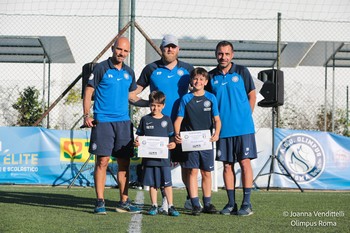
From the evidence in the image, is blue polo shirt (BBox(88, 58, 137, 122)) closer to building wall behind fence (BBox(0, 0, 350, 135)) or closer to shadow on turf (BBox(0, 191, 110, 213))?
shadow on turf (BBox(0, 191, 110, 213))

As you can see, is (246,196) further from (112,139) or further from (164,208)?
(112,139)

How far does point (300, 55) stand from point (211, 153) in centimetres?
1281

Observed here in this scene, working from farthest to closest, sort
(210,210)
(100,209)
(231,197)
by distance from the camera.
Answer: (231,197) < (210,210) < (100,209)

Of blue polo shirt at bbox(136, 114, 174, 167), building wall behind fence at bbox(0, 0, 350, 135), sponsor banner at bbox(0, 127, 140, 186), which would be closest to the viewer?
blue polo shirt at bbox(136, 114, 174, 167)

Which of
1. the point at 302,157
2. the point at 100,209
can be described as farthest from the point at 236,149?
the point at 302,157

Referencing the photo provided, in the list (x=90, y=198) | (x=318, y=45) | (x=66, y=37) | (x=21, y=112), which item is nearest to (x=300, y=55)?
(x=318, y=45)

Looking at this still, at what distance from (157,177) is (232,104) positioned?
1.17 m

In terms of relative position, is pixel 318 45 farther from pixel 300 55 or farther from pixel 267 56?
pixel 267 56

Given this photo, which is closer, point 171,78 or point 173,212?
point 173,212

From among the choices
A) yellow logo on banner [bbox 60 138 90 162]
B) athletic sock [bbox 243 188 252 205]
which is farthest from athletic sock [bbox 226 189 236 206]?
yellow logo on banner [bbox 60 138 90 162]

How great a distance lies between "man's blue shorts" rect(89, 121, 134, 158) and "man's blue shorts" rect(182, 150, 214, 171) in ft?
2.11

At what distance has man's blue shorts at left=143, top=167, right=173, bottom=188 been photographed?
7891 mm

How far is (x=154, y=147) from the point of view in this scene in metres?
7.85

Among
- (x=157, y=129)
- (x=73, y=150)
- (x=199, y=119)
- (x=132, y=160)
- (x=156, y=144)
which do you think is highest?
(x=199, y=119)
